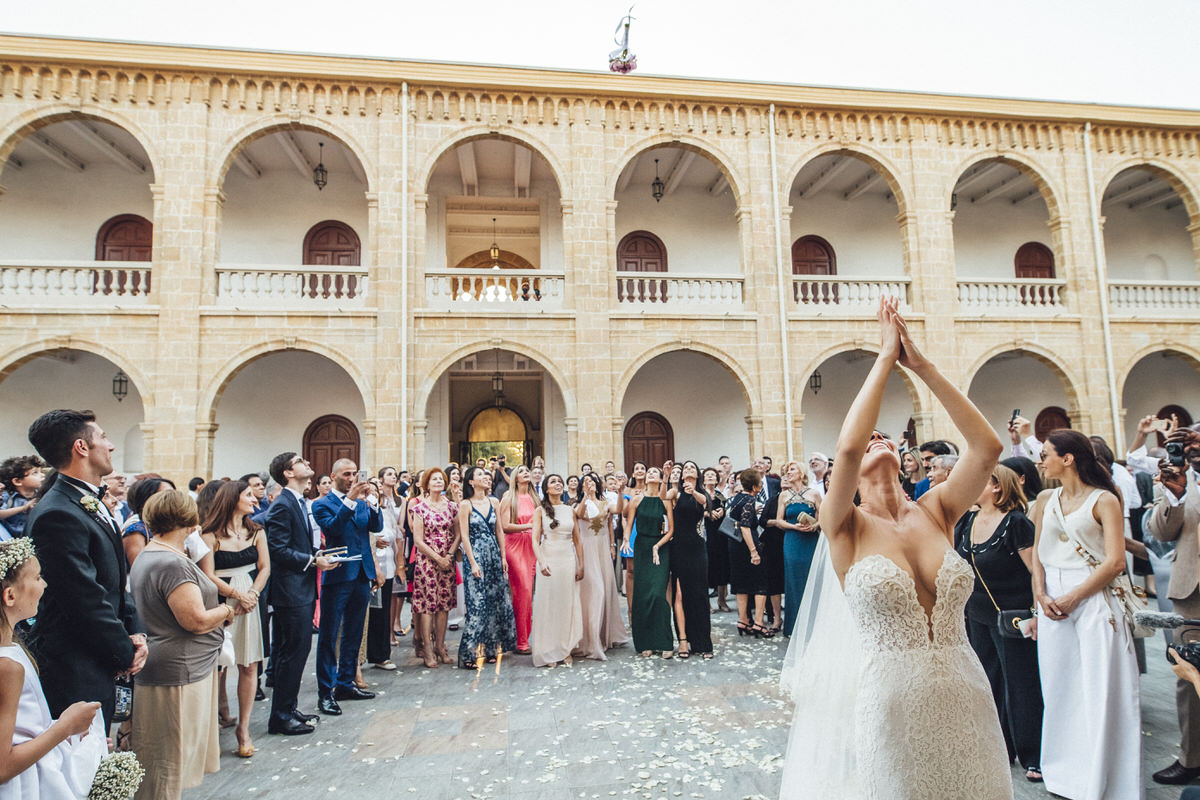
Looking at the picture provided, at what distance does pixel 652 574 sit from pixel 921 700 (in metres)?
4.64

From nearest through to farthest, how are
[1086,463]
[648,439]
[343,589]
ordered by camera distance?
[1086,463]
[343,589]
[648,439]

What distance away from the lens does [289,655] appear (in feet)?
16.1

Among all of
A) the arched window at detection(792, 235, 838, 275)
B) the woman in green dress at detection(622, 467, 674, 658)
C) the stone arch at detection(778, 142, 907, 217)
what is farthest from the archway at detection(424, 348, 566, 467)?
the woman in green dress at detection(622, 467, 674, 658)

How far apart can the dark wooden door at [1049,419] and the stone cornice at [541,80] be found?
7.05 metres

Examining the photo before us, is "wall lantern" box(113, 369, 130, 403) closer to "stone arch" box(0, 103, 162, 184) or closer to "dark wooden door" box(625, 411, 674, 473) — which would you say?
"stone arch" box(0, 103, 162, 184)

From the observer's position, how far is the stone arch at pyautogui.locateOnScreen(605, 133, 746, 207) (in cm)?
1341

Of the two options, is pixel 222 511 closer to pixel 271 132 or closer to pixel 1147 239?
pixel 271 132

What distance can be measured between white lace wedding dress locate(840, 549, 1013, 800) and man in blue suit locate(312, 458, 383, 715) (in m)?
4.42

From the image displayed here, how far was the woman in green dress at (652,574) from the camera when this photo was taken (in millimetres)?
6754

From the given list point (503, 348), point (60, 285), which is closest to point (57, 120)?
point (60, 285)

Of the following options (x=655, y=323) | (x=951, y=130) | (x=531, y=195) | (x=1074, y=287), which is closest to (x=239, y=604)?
(x=655, y=323)

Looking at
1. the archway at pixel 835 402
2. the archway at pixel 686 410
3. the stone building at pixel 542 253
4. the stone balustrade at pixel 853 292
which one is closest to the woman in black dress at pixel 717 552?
the stone building at pixel 542 253

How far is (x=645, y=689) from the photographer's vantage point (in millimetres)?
5676

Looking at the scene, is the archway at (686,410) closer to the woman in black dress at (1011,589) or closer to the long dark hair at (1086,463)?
the woman in black dress at (1011,589)
